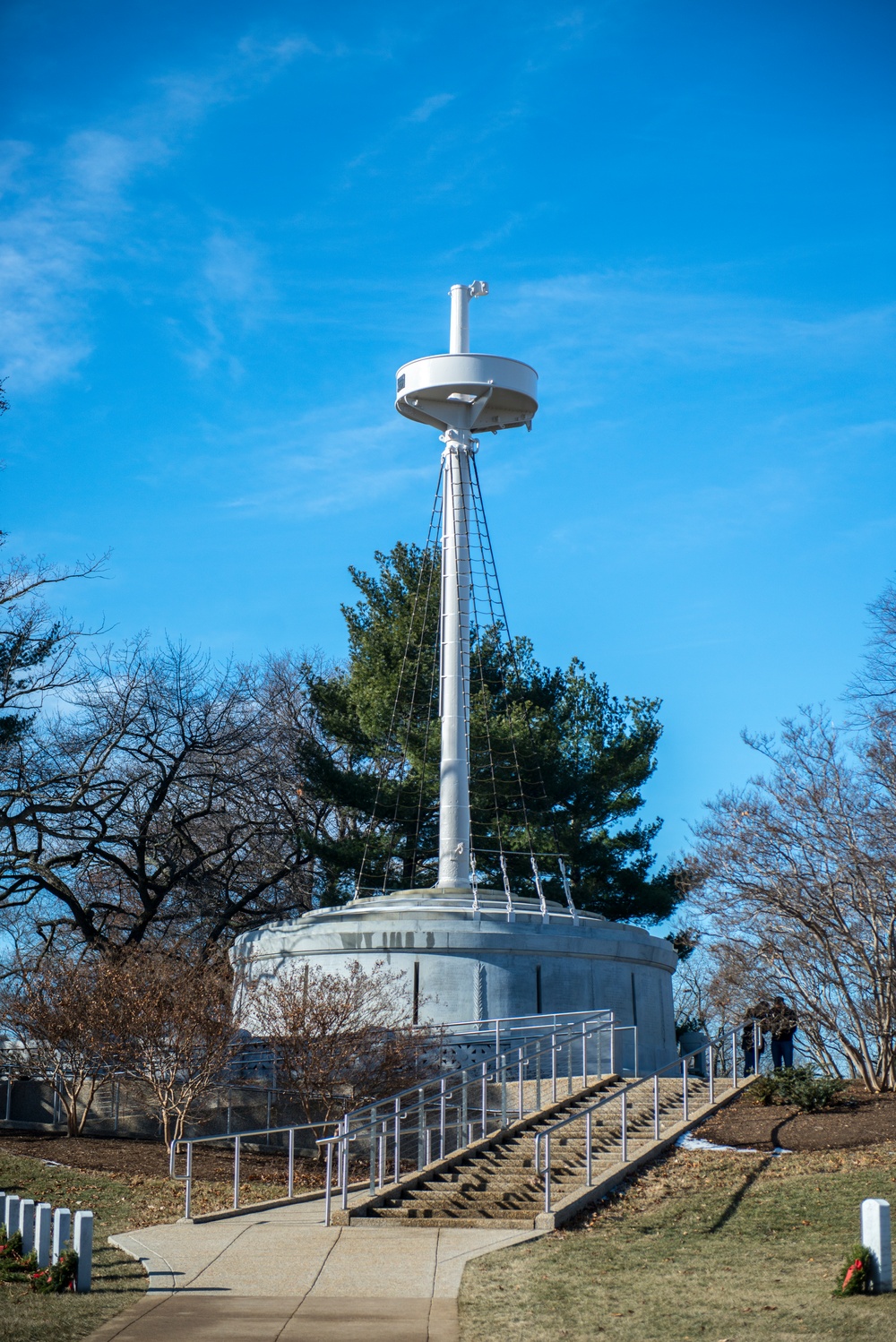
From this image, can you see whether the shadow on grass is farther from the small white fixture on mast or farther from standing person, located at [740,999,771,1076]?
the small white fixture on mast

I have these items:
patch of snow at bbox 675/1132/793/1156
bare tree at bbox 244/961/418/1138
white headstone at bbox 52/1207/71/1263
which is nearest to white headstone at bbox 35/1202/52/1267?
white headstone at bbox 52/1207/71/1263

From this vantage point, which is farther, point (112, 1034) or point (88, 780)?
point (88, 780)

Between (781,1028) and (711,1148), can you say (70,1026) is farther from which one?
(781,1028)

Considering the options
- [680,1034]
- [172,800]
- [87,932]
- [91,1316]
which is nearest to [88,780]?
[87,932]

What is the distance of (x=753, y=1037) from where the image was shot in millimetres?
22234

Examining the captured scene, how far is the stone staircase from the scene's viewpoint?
46.2 ft

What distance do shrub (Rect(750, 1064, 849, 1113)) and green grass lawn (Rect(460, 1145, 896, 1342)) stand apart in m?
2.27

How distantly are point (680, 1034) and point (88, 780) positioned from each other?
1546 centimetres

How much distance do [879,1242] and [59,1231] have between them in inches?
256

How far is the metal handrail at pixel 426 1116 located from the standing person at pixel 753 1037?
7.62 feet

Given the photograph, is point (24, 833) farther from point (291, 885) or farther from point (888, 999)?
point (888, 999)

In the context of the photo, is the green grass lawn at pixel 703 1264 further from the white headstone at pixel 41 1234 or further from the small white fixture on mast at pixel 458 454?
the small white fixture on mast at pixel 458 454

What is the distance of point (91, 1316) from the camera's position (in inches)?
407

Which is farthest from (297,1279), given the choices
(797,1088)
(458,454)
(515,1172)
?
(458,454)
